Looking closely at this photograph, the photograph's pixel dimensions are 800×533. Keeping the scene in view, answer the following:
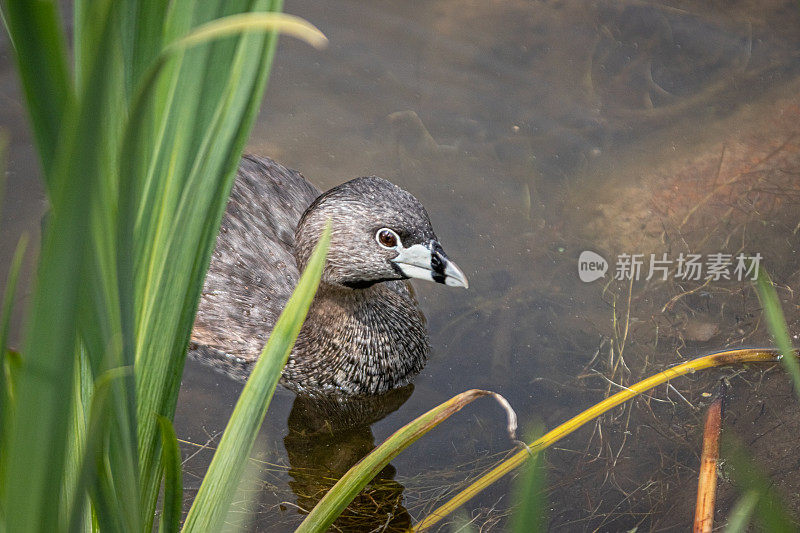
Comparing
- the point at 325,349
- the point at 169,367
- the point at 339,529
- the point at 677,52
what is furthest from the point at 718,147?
the point at 169,367

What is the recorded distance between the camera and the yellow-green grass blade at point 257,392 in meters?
1.43

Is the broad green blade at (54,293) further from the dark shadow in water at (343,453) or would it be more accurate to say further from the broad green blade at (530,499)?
→ the dark shadow in water at (343,453)

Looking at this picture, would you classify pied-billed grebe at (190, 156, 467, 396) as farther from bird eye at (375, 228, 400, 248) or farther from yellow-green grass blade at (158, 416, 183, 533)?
yellow-green grass blade at (158, 416, 183, 533)

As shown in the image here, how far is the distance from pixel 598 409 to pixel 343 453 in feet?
3.35

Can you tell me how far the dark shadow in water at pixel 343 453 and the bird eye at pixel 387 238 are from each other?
2.51ft

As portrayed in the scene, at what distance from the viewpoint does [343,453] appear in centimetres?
327

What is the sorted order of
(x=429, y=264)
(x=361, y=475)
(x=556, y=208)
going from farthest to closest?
1. (x=556, y=208)
2. (x=429, y=264)
3. (x=361, y=475)

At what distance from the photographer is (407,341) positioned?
11.4ft

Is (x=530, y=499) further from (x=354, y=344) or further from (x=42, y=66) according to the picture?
(x=354, y=344)

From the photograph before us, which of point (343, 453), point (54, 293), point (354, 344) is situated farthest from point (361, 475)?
point (354, 344)

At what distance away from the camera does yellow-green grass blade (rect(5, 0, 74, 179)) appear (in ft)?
2.61

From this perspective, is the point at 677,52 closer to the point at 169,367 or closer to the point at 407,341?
the point at 407,341

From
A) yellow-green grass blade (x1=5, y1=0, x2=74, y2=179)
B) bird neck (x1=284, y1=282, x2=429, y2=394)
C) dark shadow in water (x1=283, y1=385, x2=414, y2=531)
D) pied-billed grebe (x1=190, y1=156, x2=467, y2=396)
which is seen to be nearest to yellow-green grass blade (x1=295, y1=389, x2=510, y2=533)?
yellow-green grass blade (x1=5, y1=0, x2=74, y2=179)

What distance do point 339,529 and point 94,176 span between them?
2386mm
